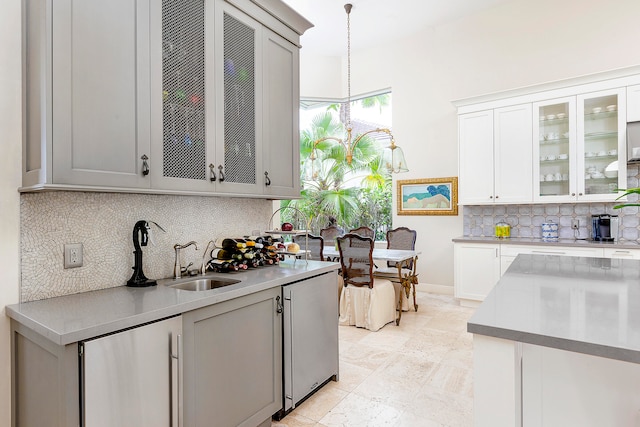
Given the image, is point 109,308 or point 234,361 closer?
point 109,308

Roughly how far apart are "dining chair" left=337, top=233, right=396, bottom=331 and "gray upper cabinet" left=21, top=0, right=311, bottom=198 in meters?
1.45

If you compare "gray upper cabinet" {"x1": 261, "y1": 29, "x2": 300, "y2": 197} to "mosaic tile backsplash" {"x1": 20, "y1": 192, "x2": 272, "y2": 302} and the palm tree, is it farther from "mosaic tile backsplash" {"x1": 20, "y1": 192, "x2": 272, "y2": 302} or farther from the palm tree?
the palm tree

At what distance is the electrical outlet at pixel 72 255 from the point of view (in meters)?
1.64

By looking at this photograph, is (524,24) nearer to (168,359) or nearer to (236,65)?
(236,65)

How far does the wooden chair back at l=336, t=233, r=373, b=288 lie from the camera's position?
3639mm

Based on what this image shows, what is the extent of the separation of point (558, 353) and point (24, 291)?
7.05ft

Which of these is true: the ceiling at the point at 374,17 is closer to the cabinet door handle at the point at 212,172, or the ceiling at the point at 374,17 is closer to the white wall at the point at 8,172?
the cabinet door handle at the point at 212,172

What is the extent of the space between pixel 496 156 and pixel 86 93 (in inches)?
170

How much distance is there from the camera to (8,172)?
150cm

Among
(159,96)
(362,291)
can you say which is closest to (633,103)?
(362,291)

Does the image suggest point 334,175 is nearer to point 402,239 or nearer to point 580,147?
point 402,239

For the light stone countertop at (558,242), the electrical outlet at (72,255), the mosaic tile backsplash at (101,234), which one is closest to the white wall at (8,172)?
the mosaic tile backsplash at (101,234)

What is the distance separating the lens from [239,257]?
2230mm

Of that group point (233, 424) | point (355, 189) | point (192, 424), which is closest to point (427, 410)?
point (233, 424)
